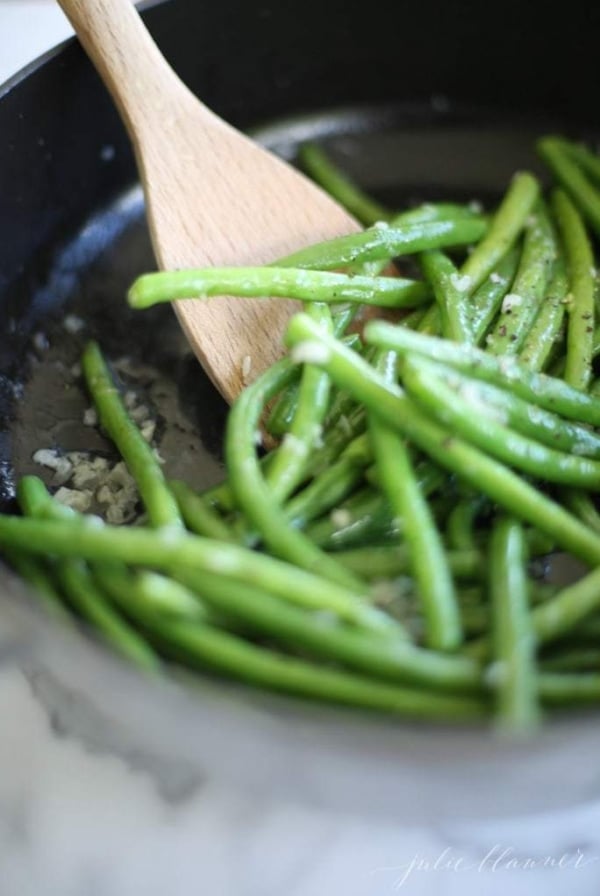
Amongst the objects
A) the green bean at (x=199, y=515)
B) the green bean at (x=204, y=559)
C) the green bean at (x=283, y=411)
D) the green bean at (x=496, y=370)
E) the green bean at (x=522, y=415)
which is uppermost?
the green bean at (x=283, y=411)

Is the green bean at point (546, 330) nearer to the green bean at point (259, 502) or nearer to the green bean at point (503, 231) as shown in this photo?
the green bean at point (503, 231)

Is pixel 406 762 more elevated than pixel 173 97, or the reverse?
pixel 173 97

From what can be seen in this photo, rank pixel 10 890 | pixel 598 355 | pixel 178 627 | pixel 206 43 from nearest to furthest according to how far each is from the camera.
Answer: pixel 178 627, pixel 10 890, pixel 598 355, pixel 206 43

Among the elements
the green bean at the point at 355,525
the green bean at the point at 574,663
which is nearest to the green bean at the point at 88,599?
the green bean at the point at 355,525

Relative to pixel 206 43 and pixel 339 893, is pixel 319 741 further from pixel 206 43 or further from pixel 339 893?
pixel 206 43

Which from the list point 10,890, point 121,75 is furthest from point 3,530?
point 121,75

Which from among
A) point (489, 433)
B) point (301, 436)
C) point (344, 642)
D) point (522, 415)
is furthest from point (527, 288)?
point (344, 642)
